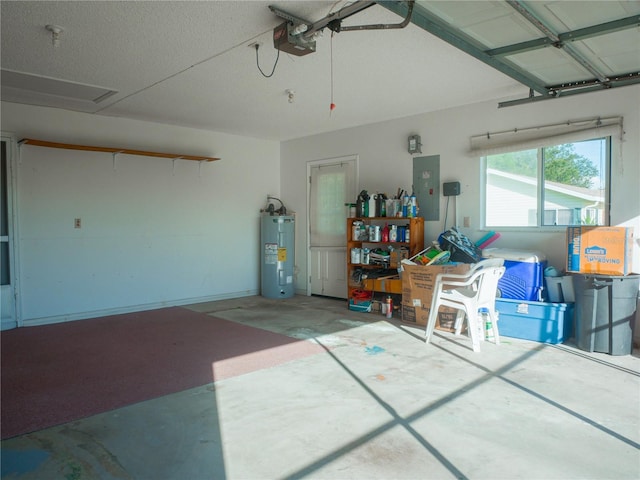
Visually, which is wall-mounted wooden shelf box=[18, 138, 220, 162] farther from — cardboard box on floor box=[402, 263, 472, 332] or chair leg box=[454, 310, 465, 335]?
chair leg box=[454, 310, 465, 335]

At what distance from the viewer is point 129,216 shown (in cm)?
597

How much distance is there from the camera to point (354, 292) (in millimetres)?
6074

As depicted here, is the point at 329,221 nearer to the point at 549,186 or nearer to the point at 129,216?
the point at 129,216

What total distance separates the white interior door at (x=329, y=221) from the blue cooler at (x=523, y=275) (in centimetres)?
269

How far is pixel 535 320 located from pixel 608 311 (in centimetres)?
67

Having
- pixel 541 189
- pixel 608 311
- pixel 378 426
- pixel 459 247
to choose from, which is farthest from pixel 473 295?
pixel 378 426

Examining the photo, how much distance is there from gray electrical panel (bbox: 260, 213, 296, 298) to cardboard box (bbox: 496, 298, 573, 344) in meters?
3.59

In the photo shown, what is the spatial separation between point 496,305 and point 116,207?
16.3 feet

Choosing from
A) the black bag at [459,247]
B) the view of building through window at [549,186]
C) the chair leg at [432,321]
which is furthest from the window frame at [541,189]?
the chair leg at [432,321]

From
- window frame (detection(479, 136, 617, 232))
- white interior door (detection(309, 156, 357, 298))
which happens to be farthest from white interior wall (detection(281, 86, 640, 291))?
white interior door (detection(309, 156, 357, 298))

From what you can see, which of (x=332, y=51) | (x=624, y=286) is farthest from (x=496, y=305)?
(x=332, y=51)

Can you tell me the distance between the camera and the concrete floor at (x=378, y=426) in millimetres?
2188

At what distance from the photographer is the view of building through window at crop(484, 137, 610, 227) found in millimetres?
4355

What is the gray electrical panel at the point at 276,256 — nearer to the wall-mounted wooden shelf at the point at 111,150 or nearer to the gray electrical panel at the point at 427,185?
the wall-mounted wooden shelf at the point at 111,150
